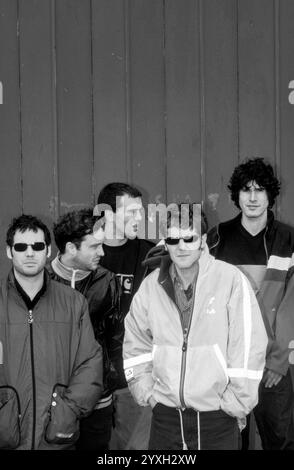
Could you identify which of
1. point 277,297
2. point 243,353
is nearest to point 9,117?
point 277,297

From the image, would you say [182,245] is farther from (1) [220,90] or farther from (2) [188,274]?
(1) [220,90]

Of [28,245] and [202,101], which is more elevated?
[202,101]

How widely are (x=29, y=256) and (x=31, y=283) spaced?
115 millimetres

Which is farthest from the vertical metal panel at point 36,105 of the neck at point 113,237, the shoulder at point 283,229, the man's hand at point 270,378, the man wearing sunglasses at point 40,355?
the man's hand at point 270,378

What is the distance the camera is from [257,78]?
4.25 metres

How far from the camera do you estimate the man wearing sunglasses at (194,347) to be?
3053 millimetres

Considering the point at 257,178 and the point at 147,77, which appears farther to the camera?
the point at 147,77

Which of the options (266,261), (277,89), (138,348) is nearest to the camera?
(138,348)

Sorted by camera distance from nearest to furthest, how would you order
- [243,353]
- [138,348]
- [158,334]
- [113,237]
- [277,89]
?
[243,353] → [158,334] → [138,348] → [113,237] → [277,89]

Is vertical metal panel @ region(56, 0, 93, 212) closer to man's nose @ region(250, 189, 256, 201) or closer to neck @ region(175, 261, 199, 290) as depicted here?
man's nose @ region(250, 189, 256, 201)

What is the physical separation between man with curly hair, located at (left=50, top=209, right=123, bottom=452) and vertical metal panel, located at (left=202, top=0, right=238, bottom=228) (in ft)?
3.15

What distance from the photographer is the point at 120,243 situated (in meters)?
3.91

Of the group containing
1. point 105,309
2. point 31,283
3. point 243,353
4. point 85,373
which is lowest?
point 85,373

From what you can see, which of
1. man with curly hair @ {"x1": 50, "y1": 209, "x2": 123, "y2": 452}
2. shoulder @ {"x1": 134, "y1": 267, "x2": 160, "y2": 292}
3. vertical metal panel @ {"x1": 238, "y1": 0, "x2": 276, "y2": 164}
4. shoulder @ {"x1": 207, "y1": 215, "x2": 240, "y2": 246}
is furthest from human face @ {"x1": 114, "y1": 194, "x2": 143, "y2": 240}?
vertical metal panel @ {"x1": 238, "y1": 0, "x2": 276, "y2": 164}
